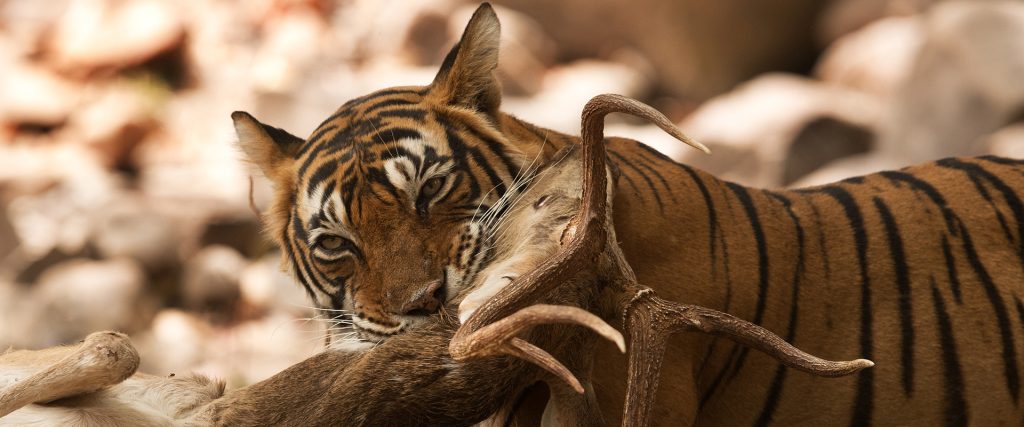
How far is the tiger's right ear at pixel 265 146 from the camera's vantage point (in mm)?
2527

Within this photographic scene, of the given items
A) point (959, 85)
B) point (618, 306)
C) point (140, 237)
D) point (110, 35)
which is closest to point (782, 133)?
point (959, 85)

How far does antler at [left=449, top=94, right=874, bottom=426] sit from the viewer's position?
1.62 m

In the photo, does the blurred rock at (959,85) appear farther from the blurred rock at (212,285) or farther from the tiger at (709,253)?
the blurred rock at (212,285)

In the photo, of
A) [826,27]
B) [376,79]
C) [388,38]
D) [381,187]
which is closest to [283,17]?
[388,38]

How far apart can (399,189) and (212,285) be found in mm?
5760

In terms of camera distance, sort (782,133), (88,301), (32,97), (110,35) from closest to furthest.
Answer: (782,133) < (88,301) < (32,97) < (110,35)

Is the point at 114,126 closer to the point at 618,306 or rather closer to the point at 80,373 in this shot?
the point at 80,373

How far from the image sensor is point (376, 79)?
332 inches

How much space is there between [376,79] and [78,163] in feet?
7.81

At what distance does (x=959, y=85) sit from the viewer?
21.7ft

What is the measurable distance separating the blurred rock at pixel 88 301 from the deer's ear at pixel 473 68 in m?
5.31

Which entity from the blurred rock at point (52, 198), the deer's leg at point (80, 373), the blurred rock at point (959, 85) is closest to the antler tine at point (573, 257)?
the deer's leg at point (80, 373)

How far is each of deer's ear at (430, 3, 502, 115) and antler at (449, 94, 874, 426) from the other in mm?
608

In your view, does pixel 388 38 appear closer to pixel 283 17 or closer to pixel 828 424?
pixel 283 17
